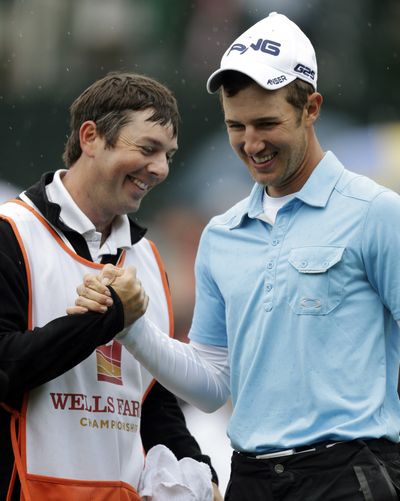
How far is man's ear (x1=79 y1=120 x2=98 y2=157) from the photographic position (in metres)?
3.57

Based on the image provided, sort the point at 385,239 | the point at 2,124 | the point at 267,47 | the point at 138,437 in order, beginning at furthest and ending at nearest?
the point at 2,124
the point at 138,437
the point at 267,47
the point at 385,239

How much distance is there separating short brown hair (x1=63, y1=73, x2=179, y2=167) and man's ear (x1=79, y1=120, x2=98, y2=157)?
2cm

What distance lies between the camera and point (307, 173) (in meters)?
3.17

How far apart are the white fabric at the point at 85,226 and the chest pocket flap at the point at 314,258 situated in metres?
0.68

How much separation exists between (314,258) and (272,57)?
535 mm

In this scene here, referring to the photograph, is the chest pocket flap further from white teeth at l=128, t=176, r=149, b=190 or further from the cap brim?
white teeth at l=128, t=176, r=149, b=190

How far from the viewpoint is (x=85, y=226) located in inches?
134

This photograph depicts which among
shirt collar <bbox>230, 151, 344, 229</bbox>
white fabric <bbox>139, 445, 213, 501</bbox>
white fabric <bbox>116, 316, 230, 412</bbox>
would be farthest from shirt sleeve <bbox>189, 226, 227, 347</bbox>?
white fabric <bbox>139, 445, 213, 501</bbox>

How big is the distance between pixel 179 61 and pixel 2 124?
110cm

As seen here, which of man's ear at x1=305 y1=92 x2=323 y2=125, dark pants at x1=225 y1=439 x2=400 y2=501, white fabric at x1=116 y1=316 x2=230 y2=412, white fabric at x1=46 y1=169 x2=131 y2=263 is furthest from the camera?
white fabric at x1=46 y1=169 x2=131 y2=263

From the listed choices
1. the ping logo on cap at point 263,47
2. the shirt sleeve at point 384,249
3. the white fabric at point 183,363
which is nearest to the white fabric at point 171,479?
the white fabric at point 183,363

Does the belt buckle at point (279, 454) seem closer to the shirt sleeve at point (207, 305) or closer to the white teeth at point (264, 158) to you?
the shirt sleeve at point (207, 305)

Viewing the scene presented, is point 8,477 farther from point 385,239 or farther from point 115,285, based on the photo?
point 385,239

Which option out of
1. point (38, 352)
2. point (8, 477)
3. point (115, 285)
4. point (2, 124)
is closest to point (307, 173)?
point (115, 285)
